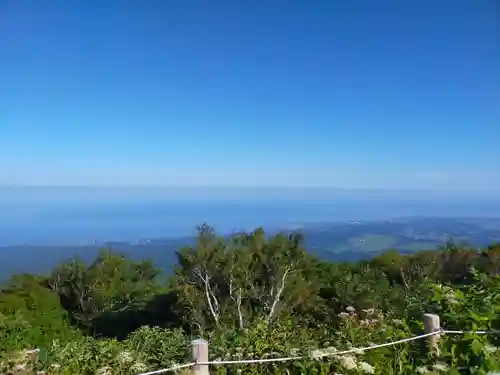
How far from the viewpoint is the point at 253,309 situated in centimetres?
1258

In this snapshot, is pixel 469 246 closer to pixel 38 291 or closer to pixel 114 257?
pixel 114 257

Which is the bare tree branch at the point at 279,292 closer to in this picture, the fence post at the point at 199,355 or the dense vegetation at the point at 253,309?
the dense vegetation at the point at 253,309

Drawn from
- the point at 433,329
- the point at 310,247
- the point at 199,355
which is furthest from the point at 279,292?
the point at 199,355

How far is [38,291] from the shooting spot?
594 inches

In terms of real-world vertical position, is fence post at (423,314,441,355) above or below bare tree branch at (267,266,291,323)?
above

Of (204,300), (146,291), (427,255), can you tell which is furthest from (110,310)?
(427,255)

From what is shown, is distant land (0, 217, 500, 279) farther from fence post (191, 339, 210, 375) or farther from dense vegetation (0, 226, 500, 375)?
fence post (191, 339, 210, 375)

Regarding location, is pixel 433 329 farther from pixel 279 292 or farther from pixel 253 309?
pixel 253 309

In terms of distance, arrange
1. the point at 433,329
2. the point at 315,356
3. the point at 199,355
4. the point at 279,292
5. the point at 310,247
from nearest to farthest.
Result: the point at 199,355 < the point at 315,356 < the point at 433,329 < the point at 279,292 < the point at 310,247

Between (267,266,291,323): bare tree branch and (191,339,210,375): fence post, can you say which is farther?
(267,266,291,323): bare tree branch

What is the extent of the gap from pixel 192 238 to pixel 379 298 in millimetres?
5218

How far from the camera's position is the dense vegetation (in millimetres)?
3367

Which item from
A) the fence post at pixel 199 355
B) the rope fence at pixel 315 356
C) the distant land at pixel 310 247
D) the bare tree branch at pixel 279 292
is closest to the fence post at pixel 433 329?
the rope fence at pixel 315 356

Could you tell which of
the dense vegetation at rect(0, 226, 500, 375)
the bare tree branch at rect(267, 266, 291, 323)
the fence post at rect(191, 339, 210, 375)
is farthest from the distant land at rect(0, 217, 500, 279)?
the fence post at rect(191, 339, 210, 375)
